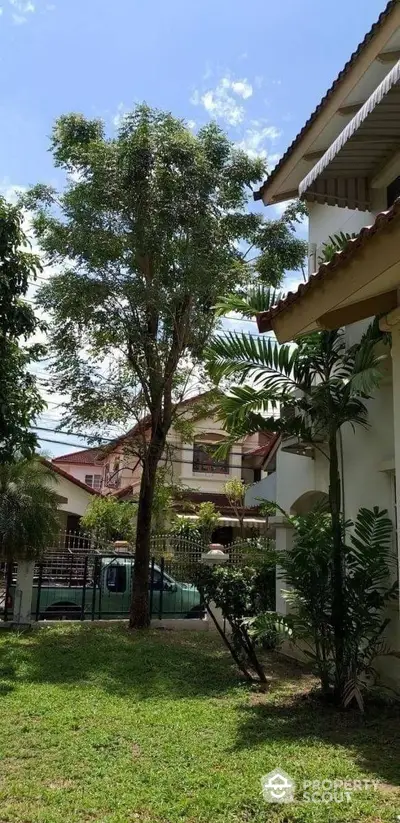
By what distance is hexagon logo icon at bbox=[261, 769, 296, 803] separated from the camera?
13.0 feet

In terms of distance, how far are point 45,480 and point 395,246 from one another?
987 centimetres

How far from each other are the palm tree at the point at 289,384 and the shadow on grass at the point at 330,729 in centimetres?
151

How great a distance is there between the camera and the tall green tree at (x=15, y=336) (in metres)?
7.51

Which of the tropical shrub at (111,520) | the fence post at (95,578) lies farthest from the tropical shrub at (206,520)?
the fence post at (95,578)

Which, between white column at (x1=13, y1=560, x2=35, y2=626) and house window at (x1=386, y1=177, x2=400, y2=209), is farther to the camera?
white column at (x1=13, y1=560, x2=35, y2=626)

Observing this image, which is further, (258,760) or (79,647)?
(79,647)

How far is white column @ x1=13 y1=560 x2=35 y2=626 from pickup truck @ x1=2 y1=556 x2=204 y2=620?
2.18 ft

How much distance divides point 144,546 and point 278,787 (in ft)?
26.3

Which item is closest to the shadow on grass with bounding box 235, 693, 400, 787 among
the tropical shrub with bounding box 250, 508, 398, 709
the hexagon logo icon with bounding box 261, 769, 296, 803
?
the tropical shrub with bounding box 250, 508, 398, 709

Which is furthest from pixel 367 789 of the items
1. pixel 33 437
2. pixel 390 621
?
pixel 33 437

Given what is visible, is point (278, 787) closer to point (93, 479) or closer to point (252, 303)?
point (252, 303)

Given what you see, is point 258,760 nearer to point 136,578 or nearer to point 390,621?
point 390,621

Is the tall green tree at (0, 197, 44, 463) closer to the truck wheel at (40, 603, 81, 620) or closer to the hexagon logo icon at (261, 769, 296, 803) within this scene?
the hexagon logo icon at (261, 769, 296, 803)

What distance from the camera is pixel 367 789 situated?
4168mm
